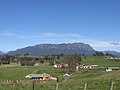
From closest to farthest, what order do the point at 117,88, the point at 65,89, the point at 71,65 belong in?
the point at 117,88 < the point at 65,89 < the point at 71,65

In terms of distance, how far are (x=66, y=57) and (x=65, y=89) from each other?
105820 millimetres

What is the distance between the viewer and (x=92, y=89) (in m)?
Result: 27.7

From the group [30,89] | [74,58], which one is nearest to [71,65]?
[74,58]

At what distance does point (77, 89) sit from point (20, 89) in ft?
20.1

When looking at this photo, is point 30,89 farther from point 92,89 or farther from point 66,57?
point 66,57

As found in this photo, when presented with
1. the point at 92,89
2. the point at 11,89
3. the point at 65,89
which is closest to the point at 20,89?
the point at 11,89

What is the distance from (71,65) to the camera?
132 meters

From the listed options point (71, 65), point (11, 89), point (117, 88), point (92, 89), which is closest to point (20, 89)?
point (11, 89)

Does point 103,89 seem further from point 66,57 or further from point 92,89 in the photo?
point 66,57

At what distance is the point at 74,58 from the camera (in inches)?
5300

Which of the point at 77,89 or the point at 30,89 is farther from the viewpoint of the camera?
the point at 30,89

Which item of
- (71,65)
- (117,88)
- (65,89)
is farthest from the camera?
(71,65)

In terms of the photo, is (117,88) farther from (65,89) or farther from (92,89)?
(65,89)

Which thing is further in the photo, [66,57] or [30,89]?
[66,57]
